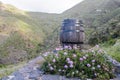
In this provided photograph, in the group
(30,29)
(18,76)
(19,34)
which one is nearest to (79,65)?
(18,76)

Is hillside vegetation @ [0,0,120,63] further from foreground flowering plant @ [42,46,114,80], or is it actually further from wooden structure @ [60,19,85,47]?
foreground flowering plant @ [42,46,114,80]

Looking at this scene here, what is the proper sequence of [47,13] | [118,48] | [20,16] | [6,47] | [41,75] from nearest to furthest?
[41,75] → [118,48] → [6,47] → [20,16] → [47,13]

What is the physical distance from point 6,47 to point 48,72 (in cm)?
2071

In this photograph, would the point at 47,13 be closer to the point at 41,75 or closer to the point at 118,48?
the point at 118,48

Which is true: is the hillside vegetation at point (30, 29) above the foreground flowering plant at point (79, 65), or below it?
below

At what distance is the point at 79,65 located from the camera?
725 centimetres

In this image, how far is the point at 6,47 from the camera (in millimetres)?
27656

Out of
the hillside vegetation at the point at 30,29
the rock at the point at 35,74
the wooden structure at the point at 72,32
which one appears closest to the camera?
the rock at the point at 35,74

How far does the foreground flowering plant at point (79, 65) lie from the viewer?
719cm

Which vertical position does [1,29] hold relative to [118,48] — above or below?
below

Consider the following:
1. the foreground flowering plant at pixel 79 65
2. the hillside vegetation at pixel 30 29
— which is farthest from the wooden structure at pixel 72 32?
the hillside vegetation at pixel 30 29

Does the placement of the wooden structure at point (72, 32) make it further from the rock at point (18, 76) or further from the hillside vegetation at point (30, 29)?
the hillside vegetation at point (30, 29)

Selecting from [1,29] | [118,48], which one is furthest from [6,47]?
[118,48]

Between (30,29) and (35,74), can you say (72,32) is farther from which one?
(30,29)
